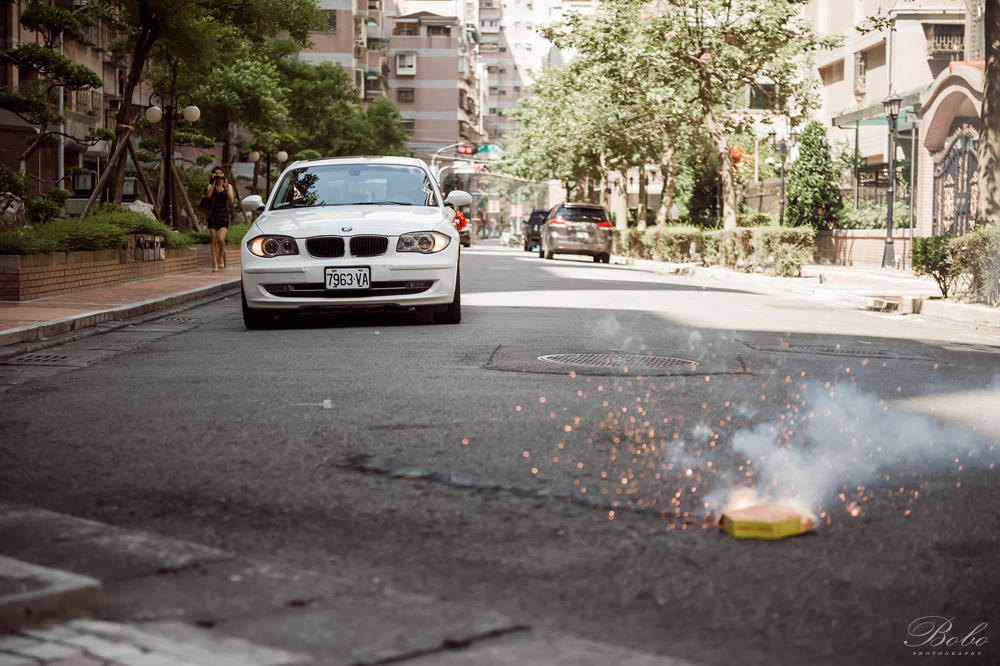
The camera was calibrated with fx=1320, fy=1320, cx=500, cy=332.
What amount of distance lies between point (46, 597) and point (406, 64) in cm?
12660

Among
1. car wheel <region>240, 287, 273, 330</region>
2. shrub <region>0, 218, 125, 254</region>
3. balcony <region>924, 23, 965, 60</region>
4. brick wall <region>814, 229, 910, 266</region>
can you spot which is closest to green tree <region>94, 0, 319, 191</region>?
shrub <region>0, 218, 125, 254</region>

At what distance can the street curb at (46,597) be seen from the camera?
3.33 metres

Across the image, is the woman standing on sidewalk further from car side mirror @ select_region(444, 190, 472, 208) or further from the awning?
the awning

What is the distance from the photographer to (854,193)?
4600 centimetres

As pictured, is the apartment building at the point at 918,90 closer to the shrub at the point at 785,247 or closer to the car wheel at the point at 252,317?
the shrub at the point at 785,247

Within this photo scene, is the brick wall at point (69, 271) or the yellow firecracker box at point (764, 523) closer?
the yellow firecracker box at point (764, 523)

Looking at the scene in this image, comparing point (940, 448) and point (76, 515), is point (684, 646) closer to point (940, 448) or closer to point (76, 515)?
point (76, 515)

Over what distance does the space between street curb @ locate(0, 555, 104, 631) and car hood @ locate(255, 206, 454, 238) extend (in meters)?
8.60

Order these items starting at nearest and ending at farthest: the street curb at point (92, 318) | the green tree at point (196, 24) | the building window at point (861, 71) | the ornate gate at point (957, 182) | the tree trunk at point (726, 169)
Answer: the street curb at point (92, 318), the green tree at point (196, 24), the ornate gate at point (957, 182), the tree trunk at point (726, 169), the building window at point (861, 71)

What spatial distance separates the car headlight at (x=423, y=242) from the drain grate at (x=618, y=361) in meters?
2.84

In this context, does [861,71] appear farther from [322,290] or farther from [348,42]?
[348,42]

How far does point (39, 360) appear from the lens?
32.4 feet

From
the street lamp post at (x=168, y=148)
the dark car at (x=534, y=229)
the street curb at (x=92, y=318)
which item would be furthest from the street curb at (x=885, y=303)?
the dark car at (x=534, y=229)

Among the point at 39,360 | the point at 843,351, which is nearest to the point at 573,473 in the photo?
the point at 39,360
